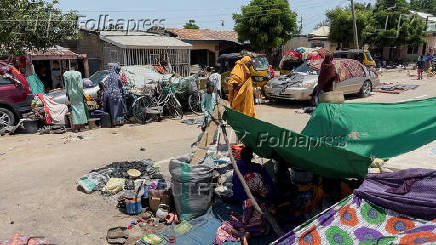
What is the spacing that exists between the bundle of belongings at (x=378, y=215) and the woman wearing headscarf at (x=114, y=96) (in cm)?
754

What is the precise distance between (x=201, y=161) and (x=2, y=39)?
35.0 ft

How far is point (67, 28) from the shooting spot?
14008 millimetres

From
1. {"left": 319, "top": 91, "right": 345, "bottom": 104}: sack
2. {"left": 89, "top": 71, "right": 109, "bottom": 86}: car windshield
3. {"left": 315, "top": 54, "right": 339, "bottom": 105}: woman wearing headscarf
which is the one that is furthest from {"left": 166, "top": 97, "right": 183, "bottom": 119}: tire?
{"left": 319, "top": 91, "right": 345, "bottom": 104}: sack

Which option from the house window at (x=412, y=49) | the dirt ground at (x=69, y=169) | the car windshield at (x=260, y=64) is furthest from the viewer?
the house window at (x=412, y=49)

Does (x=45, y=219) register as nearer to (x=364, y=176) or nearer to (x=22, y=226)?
(x=22, y=226)

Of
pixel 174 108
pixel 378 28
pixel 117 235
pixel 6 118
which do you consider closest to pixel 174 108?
pixel 174 108

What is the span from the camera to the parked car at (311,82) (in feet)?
39.8

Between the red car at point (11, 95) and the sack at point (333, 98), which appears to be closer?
the sack at point (333, 98)

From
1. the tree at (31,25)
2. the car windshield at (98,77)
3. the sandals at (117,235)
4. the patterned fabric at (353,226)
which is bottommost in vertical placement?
the sandals at (117,235)

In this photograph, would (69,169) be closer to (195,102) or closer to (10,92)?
(10,92)

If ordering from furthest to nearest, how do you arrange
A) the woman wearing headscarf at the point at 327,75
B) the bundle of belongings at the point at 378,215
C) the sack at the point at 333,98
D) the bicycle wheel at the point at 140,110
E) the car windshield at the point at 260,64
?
1. the car windshield at the point at 260,64
2. the bicycle wheel at the point at 140,110
3. the woman wearing headscarf at the point at 327,75
4. the sack at the point at 333,98
5. the bundle of belongings at the point at 378,215

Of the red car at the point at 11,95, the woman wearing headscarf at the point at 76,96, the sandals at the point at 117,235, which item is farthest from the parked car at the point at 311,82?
the sandals at the point at 117,235

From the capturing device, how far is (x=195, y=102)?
1150cm

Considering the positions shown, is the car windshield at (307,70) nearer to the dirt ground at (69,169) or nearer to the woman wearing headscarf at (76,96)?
the dirt ground at (69,169)
